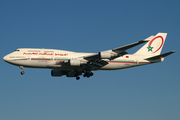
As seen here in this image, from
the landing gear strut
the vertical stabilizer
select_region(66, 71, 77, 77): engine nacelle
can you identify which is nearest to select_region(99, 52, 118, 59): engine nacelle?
the landing gear strut

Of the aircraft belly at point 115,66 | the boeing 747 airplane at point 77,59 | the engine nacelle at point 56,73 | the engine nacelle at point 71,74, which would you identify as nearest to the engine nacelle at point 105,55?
the boeing 747 airplane at point 77,59

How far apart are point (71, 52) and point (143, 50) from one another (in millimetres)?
15038

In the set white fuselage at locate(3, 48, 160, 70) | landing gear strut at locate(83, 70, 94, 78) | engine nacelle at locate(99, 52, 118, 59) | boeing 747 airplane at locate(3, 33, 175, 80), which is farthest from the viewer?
landing gear strut at locate(83, 70, 94, 78)

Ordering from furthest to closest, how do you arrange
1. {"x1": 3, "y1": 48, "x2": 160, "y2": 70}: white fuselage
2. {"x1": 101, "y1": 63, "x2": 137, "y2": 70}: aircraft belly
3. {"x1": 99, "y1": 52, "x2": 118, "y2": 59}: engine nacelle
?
{"x1": 101, "y1": 63, "x2": 137, "y2": 70}: aircraft belly
{"x1": 3, "y1": 48, "x2": 160, "y2": 70}: white fuselage
{"x1": 99, "y1": 52, "x2": 118, "y2": 59}: engine nacelle

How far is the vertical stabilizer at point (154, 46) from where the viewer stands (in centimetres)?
5523

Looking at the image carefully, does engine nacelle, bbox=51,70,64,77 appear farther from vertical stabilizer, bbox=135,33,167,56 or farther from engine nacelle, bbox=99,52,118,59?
vertical stabilizer, bbox=135,33,167,56

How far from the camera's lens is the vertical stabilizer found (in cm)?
5523

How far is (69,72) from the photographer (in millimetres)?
55312

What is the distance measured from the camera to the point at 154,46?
56062 mm

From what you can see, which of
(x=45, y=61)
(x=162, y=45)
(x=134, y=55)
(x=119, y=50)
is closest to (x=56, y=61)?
(x=45, y=61)

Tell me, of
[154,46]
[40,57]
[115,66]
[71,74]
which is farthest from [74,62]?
[154,46]

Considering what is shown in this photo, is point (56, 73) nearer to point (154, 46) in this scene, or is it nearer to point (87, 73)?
point (87, 73)

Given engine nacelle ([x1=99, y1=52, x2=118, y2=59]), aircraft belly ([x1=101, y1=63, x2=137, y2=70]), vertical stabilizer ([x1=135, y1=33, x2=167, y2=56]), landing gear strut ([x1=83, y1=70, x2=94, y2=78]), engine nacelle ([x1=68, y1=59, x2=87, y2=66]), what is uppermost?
vertical stabilizer ([x1=135, y1=33, x2=167, y2=56])

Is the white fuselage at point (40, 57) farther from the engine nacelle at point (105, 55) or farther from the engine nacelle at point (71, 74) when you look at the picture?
the engine nacelle at point (105, 55)
